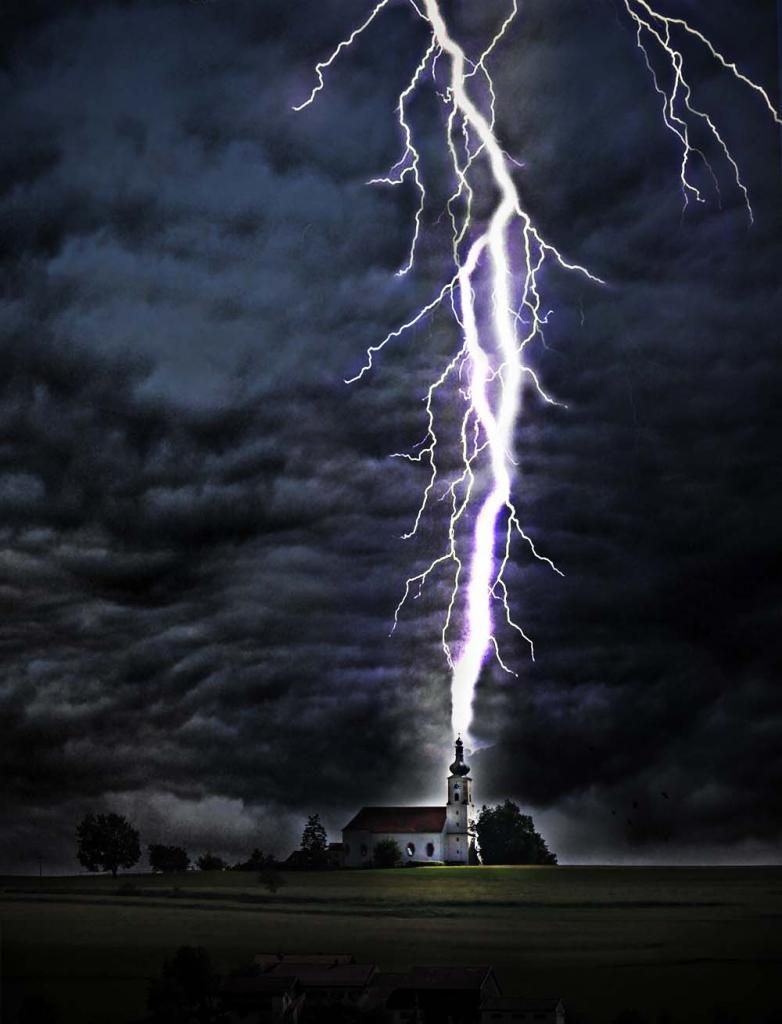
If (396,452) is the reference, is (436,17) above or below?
above

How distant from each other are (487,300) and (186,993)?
186 inches

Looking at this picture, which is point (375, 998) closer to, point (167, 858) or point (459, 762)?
point (459, 762)

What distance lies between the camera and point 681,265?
1051 centimetres

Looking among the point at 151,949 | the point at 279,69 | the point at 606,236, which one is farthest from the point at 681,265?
the point at 151,949

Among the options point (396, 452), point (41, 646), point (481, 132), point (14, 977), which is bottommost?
point (14, 977)

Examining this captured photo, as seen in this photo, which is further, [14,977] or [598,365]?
[598,365]

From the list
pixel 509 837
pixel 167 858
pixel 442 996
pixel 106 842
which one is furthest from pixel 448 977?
pixel 106 842

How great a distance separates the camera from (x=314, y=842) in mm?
10414

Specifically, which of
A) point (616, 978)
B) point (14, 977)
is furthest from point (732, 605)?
point (14, 977)

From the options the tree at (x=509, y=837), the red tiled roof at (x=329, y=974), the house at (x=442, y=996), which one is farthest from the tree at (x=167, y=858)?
the tree at (x=509, y=837)

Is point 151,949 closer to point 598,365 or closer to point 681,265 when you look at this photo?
point 598,365

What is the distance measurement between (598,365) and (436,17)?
2.54 m

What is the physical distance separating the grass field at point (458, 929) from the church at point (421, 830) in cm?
14

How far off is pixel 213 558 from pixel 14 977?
2.92m
